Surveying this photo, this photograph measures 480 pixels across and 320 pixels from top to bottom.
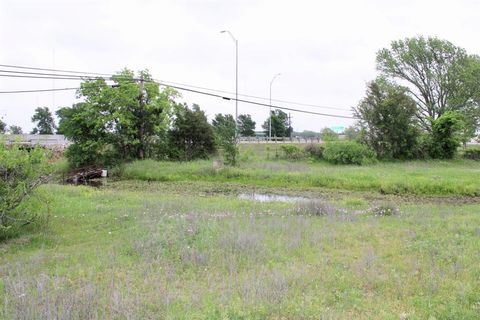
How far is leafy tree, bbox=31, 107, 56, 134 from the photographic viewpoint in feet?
295

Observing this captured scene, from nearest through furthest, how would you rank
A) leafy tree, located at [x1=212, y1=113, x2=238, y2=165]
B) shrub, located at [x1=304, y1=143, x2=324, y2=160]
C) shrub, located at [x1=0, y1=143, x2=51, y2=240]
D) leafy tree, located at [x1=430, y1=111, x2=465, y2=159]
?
shrub, located at [x1=0, y1=143, x2=51, y2=240], leafy tree, located at [x1=212, y1=113, x2=238, y2=165], shrub, located at [x1=304, y1=143, x2=324, y2=160], leafy tree, located at [x1=430, y1=111, x2=465, y2=159]

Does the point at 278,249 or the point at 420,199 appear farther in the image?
the point at 420,199

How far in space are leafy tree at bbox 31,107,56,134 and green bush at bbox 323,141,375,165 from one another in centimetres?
7513

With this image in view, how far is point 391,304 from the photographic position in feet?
16.4

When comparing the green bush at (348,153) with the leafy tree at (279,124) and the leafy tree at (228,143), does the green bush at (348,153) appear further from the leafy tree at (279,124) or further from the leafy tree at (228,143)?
the leafy tree at (279,124)

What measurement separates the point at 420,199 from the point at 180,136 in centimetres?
1875

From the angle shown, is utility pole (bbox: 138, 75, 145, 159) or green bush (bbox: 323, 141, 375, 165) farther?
green bush (bbox: 323, 141, 375, 165)

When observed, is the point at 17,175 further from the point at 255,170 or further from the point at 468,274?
the point at 255,170

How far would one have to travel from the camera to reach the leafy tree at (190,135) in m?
30.8

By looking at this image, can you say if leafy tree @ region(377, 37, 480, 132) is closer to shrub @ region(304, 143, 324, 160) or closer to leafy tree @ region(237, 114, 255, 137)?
shrub @ region(304, 143, 324, 160)

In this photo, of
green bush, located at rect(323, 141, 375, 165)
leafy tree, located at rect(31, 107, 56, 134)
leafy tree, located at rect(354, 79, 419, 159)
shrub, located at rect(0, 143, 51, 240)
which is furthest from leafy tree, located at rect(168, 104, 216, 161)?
leafy tree, located at rect(31, 107, 56, 134)

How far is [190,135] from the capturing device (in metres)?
31.2

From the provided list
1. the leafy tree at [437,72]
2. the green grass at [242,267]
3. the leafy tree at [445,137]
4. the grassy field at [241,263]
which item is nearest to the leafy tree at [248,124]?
the leafy tree at [437,72]

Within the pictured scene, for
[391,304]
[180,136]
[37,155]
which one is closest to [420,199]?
[391,304]
